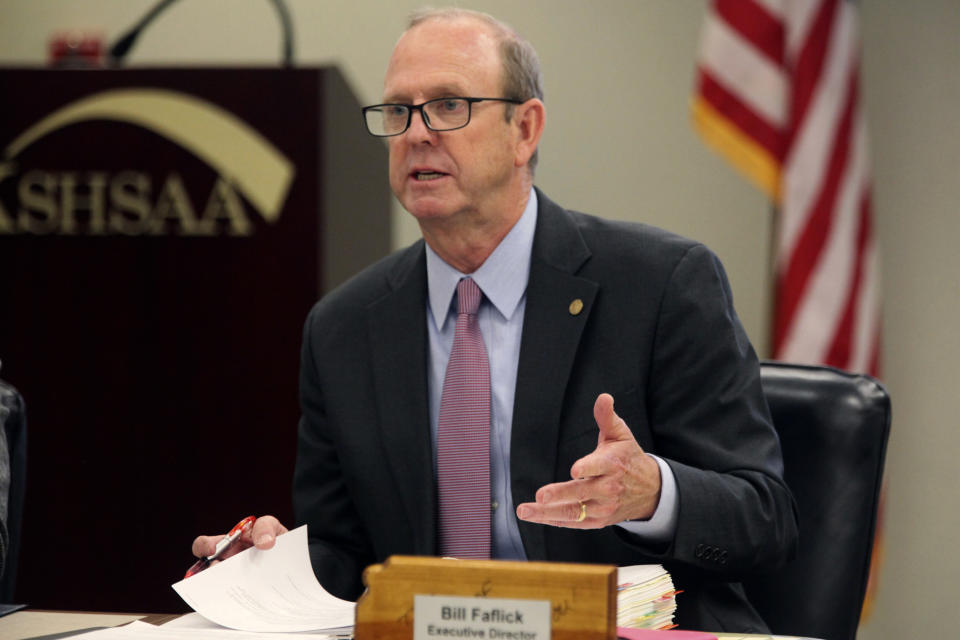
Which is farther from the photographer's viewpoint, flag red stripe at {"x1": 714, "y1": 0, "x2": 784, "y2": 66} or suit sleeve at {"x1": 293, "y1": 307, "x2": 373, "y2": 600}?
flag red stripe at {"x1": 714, "y1": 0, "x2": 784, "y2": 66}

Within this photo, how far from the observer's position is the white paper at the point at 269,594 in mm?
1259

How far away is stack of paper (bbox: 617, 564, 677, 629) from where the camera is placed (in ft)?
3.97

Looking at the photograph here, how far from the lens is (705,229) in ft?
11.8

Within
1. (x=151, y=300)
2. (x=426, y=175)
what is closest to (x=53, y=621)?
(x=426, y=175)

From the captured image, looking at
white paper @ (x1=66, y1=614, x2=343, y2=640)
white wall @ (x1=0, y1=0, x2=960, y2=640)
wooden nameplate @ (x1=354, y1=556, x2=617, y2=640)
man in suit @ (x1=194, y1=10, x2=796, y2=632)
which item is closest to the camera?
wooden nameplate @ (x1=354, y1=556, x2=617, y2=640)

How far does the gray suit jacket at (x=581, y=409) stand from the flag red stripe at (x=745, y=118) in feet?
4.71

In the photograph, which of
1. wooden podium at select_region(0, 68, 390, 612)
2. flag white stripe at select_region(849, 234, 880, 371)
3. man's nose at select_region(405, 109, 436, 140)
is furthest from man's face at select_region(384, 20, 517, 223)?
flag white stripe at select_region(849, 234, 880, 371)

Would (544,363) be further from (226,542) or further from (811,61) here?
(811,61)

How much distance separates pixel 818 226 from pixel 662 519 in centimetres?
190

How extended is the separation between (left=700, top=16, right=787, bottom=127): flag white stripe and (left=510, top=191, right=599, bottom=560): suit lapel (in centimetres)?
153

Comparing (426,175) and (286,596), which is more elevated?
(426,175)

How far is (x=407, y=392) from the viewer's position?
1.80 m

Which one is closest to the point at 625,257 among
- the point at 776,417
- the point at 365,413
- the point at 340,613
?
the point at 776,417

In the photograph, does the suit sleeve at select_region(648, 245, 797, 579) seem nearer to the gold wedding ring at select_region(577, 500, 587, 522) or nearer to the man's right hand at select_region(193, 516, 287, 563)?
the gold wedding ring at select_region(577, 500, 587, 522)
